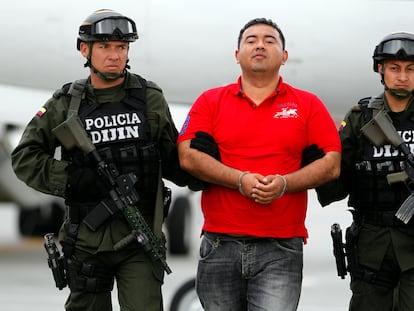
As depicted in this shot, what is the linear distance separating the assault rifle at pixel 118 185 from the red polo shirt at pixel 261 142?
0.29 meters

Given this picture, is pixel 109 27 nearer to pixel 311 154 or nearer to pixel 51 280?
pixel 311 154

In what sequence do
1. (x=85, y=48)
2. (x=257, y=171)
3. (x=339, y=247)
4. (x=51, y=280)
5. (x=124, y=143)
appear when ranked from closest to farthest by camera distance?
(x=257, y=171), (x=124, y=143), (x=85, y=48), (x=339, y=247), (x=51, y=280)

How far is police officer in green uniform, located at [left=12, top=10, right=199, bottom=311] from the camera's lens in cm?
456

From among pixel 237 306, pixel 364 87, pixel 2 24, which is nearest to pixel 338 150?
pixel 237 306

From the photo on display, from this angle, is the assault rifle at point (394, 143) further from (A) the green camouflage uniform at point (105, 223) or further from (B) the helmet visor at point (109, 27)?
(B) the helmet visor at point (109, 27)

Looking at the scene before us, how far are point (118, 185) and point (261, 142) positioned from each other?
0.72m

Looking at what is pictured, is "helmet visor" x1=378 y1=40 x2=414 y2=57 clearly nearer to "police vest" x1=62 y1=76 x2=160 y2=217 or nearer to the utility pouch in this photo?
the utility pouch

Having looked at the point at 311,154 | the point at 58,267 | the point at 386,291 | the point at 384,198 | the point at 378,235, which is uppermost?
the point at 311,154

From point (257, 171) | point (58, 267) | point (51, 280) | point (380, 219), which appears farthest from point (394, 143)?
point (51, 280)

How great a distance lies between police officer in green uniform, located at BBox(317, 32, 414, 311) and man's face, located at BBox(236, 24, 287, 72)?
1.84 ft

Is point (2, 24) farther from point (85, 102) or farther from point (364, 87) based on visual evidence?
point (85, 102)

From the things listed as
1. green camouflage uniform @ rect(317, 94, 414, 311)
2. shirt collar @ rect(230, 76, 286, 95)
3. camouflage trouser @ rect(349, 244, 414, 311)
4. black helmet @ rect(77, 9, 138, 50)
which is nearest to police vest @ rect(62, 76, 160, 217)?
black helmet @ rect(77, 9, 138, 50)

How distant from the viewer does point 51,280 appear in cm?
906

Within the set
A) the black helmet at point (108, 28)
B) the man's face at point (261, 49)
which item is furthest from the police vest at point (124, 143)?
the man's face at point (261, 49)
